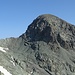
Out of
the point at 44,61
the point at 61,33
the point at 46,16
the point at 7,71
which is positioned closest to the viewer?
the point at 7,71

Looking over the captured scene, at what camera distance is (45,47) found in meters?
162

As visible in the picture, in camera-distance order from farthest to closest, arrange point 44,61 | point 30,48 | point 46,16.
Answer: point 46,16 < point 30,48 < point 44,61

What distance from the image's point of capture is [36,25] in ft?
606

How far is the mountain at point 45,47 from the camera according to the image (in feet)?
455

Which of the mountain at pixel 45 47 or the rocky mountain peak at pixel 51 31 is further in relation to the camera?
the rocky mountain peak at pixel 51 31

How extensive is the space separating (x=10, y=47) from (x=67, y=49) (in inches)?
1478

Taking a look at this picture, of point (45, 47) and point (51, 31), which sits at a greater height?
point (51, 31)

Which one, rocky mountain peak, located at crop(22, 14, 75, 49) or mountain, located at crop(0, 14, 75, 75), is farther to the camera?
rocky mountain peak, located at crop(22, 14, 75, 49)

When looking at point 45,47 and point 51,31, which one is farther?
point 51,31

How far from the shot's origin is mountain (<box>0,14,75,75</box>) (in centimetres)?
13870

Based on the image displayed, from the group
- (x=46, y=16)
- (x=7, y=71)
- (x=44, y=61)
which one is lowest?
(x=7, y=71)

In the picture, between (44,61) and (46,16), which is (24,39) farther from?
(44,61)

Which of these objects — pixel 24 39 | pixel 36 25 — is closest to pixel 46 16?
→ pixel 36 25

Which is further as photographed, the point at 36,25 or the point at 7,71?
the point at 36,25
